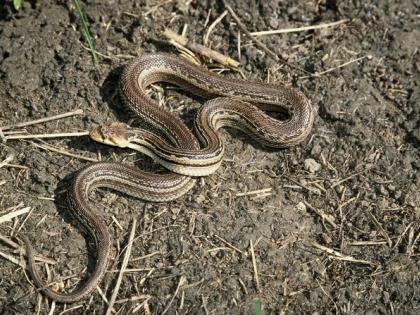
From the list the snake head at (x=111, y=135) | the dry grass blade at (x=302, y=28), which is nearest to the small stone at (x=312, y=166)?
the dry grass blade at (x=302, y=28)

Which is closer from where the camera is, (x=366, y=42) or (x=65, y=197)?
(x=65, y=197)

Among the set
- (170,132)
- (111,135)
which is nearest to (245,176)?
(170,132)

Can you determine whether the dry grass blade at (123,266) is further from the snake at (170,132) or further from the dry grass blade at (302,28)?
the dry grass blade at (302,28)

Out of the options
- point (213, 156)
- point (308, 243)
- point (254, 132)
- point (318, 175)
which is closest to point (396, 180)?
point (318, 175)

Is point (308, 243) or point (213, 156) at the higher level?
point (213, 156)

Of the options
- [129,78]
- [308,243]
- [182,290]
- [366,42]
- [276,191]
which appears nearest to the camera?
[182,290]

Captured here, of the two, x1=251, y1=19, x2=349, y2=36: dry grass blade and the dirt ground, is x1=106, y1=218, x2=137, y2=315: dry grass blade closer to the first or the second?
the dirt ground

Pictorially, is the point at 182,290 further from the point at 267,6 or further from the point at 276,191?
the point at 267,6

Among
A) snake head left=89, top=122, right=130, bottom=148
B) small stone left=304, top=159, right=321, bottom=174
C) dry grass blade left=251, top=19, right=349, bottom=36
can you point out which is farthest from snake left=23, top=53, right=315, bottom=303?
dry grass blade left=251, top=19, right=349, bottom=36
